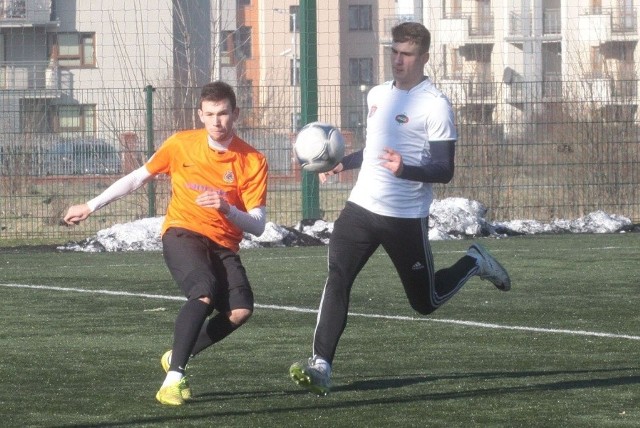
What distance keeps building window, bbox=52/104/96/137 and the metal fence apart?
0.24ft

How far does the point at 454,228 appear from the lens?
16.2m

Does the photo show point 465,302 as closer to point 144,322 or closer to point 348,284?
point 144,322

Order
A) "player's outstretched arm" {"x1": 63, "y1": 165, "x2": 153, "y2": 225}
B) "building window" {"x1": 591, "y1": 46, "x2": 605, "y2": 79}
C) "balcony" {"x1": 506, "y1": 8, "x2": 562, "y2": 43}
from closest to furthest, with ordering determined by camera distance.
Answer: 1. "player's outstretched arm" {"x1": 63, "y1": 165, "x2": 153, "y2": 225}
2. "building window" {"x1": 591, "y1": 46, "x2": 605, "y2": 79}
3. "balcony" {"x1": 506, "y1": 8, "x2": 562, "y2": 43}

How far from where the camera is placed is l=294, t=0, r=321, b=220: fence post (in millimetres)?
16828

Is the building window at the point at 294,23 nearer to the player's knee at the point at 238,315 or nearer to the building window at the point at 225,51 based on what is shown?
the building window at the point at 225,51

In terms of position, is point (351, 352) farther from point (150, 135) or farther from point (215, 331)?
point (150, 135)

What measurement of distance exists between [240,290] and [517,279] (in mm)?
5665

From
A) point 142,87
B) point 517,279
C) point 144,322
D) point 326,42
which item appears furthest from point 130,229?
point 144,322

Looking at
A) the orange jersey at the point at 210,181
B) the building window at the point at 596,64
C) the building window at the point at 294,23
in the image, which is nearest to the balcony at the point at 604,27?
the building window at the point at 596,64

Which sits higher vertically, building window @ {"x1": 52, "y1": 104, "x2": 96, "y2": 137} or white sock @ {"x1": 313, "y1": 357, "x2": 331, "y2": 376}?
building window @ {"x1": 52, "y1": 104, "x2": 96, "y2": 137}

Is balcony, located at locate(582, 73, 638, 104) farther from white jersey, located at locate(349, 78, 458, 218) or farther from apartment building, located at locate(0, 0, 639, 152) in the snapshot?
white jersey, located at locate(349, 78, 458, 218)

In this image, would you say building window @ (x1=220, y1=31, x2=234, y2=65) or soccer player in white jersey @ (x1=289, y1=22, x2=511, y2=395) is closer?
soccer player in white jersey @ (x1=289, y1=22, x2=511, y2=395)

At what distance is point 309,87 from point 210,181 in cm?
996

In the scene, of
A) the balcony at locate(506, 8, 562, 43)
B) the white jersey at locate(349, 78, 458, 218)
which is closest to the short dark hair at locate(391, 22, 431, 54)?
the white jersey at locate(349, 78, 458, 218)
